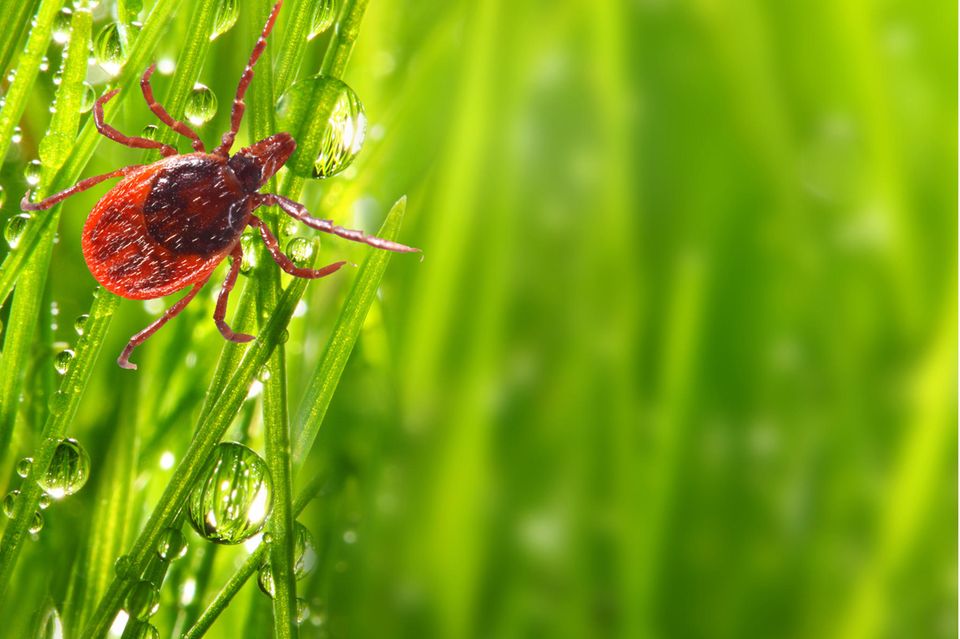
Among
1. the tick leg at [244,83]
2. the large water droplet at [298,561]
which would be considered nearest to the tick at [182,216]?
the tick leg at [244,83]

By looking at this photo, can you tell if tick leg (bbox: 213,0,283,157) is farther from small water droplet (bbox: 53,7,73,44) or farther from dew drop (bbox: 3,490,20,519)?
dew drop (bbox: 3,490,20,519)

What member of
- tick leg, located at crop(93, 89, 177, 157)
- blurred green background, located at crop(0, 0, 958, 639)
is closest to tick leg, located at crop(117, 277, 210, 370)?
tick leg, located at crop(93, 89, 177, 157)

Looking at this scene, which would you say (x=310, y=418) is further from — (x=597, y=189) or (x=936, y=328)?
(x=936, y=328)

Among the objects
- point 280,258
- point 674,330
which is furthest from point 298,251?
point 674,330

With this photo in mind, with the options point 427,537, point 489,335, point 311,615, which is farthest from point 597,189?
point 311,615

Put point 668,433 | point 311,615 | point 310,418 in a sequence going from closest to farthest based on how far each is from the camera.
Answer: point 310,418 < point 311,615 < point 668,433
